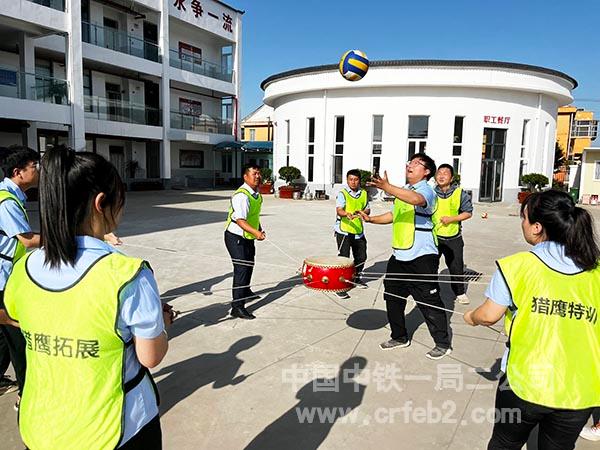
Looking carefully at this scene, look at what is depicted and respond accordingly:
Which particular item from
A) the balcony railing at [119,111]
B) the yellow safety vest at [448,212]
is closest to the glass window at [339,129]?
the balcony railing at [119,111]

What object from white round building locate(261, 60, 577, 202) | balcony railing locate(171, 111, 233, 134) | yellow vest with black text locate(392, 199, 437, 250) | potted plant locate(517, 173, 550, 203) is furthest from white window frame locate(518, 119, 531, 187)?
yellow vest with black text locate(392, 199, 437, 250)

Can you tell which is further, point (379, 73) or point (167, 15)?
point (167, 15)

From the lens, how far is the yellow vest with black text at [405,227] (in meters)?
3.96

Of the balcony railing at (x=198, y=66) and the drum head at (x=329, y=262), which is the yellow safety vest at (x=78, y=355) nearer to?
the drum head at (x=329, y=262)

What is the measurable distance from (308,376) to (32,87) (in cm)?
1797

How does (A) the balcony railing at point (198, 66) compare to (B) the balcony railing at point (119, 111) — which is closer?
(B) the balcony railing at point (119, 111)

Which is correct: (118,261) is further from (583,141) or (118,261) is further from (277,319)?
(583,141)

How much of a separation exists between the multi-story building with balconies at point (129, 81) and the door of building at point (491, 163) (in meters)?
16.5

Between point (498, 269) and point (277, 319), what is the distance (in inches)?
133

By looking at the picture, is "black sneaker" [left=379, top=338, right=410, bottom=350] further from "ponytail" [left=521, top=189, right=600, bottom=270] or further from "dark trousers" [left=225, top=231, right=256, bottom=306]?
"ponytail" [left=521, top=189, right=600, bottom=270]

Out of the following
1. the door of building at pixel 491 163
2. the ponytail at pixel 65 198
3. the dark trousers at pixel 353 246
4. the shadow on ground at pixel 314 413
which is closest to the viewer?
the ponytail at pixel 65 198

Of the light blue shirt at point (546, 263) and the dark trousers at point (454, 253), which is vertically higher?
the light blue shirt at point (546, 263)

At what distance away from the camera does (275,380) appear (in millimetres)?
3510

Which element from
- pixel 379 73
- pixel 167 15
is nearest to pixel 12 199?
pixel 379 73
